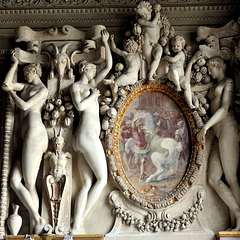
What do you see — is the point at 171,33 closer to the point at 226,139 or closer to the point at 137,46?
the point at 137,46

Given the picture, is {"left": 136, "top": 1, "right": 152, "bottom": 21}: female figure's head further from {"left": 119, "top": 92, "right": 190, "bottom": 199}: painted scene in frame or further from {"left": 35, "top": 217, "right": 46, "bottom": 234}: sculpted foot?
{"left": 35, "top": 217, "right": 46, "bottom": 234}: sculpted foot

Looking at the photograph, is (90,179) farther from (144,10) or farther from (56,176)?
(144,10)

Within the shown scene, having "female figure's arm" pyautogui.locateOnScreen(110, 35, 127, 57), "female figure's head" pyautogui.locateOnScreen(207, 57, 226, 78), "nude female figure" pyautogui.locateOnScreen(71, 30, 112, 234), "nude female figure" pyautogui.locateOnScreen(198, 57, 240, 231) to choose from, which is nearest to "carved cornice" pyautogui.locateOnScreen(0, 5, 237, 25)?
"female figure's arm" pyautogui.locateOnScreen(110, 35, 127, 57)

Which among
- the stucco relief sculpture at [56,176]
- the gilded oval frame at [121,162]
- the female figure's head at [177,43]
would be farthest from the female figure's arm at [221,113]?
the stucco relief sculpture at [56,176]

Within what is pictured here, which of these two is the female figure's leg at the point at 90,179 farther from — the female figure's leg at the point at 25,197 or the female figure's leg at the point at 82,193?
the female figure's leg at the point at 25,197

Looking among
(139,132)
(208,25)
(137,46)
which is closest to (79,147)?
(139,132)

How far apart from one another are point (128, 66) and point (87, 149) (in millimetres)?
1411

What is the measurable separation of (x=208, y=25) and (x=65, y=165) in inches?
122

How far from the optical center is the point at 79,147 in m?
7.94

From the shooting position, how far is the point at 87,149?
788cm

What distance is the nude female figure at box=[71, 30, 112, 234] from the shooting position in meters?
A: 7.81

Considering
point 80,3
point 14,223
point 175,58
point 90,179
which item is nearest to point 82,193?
point 90,179

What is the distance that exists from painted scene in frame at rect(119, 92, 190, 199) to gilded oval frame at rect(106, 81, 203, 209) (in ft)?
0.18

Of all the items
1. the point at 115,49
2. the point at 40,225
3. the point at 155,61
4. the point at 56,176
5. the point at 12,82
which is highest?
the point at 115,49
